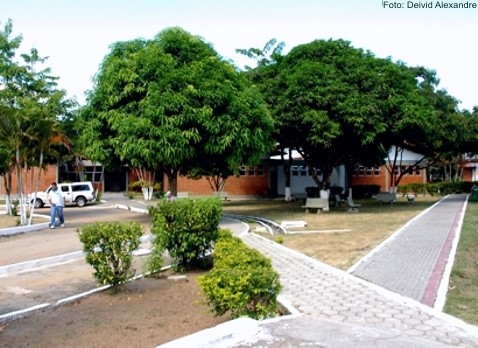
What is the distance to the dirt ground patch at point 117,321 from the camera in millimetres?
5543

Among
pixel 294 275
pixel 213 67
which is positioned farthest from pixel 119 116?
pixel 294 275

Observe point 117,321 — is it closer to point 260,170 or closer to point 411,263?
point 411,263

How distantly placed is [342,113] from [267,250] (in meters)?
11.3

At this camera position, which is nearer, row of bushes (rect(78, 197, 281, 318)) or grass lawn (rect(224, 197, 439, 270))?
row of bushes (rect(78, 197, 281, 318))

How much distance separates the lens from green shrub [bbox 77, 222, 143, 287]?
7.49 metres

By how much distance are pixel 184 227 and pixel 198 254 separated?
2.40 feet

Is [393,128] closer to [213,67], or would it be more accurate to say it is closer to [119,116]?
[213,67]

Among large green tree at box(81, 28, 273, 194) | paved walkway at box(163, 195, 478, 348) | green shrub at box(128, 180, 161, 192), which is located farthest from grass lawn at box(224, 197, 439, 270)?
green shrub at box(128, 180, 161, 192)

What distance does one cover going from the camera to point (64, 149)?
114 feet

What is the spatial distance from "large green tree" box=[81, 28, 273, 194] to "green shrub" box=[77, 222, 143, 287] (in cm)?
920

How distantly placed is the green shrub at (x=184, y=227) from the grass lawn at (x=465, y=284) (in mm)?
4126

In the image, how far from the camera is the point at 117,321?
20.6 feet

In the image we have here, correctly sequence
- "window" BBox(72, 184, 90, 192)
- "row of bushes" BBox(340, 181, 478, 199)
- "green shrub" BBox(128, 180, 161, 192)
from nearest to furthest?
"window" BBox(72, 184, 90, 192), "green shrub" BBox(128, 180, 161, 192), "row of bushes" BBox(340, 181, 478, 199)

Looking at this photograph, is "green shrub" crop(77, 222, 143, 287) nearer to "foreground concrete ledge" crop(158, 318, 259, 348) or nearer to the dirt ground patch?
the dirt ground patch
